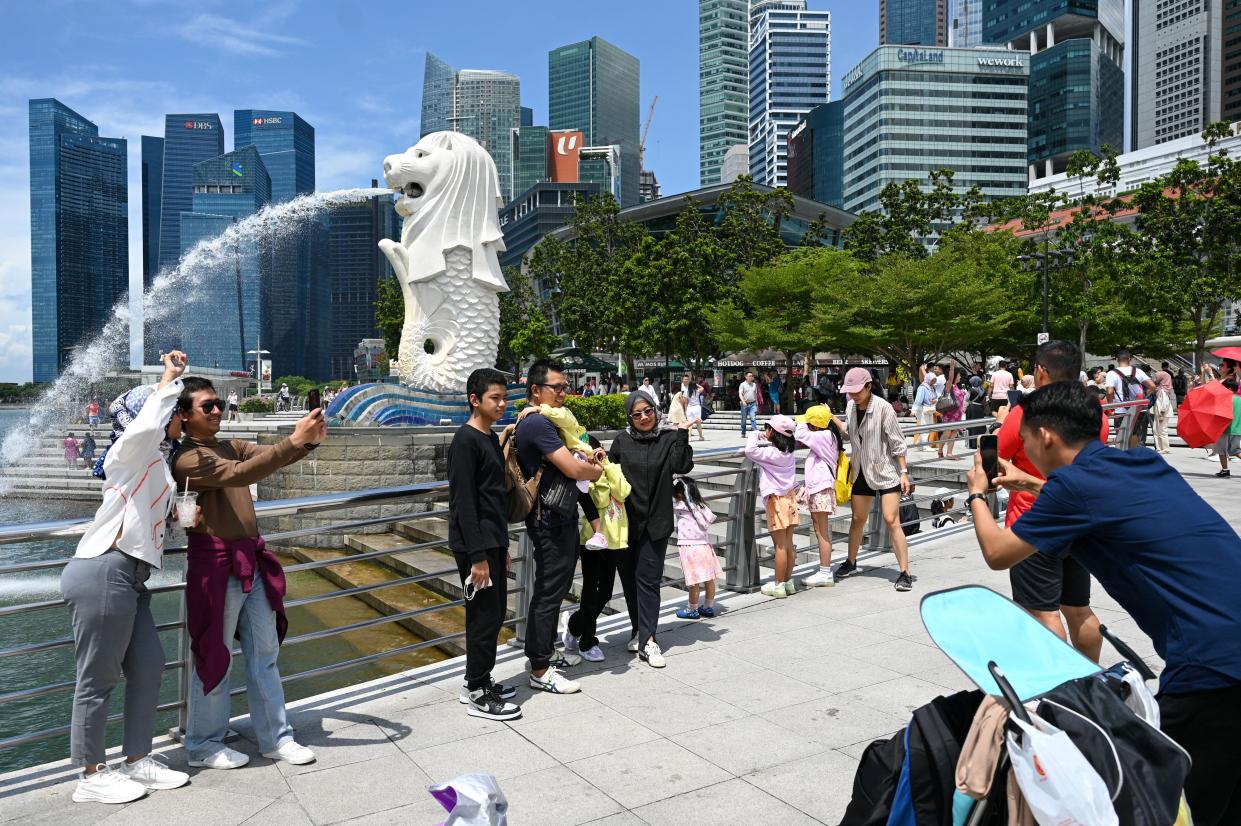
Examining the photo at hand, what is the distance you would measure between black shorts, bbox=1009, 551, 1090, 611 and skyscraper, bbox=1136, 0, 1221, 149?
17670 cm

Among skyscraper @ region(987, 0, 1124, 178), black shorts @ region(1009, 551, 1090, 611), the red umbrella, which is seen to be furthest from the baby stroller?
skyscraper @ region(987, 0, 1124, 178)

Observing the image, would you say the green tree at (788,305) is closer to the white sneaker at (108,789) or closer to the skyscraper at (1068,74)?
the white sneaker at (108,789)

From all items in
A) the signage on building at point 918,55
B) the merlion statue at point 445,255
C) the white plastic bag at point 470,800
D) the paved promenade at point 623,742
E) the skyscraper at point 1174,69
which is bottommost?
the paved promenade at point 623,742

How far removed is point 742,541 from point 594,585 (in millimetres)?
2022

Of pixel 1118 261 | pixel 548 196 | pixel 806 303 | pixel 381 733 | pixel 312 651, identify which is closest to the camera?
pixel 381 733

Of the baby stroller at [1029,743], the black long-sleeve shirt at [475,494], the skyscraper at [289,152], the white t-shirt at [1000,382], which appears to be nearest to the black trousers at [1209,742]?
the baby stroller at [1029,743]

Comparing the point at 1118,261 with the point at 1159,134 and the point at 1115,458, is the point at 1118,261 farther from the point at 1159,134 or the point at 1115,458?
the point at 1159,134

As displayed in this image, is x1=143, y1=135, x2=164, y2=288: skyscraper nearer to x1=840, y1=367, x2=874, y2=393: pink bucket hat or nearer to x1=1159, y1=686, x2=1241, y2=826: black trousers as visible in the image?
x1=840, y1=367, x2=874, y2=393: pink bucket hat

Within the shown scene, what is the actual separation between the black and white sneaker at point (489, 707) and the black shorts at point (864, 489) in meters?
3.90

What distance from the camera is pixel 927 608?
2.16 metres

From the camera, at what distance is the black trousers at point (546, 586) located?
4.79 m

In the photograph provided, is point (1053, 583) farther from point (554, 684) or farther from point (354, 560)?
point (354, 560)

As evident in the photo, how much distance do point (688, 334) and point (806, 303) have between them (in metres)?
5.22

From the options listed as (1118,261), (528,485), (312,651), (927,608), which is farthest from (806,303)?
(927,608)
